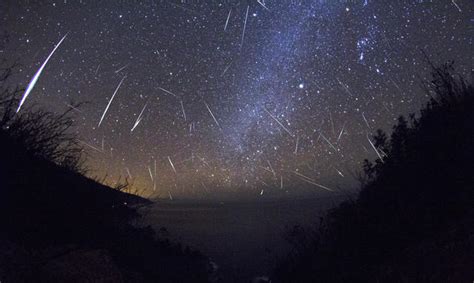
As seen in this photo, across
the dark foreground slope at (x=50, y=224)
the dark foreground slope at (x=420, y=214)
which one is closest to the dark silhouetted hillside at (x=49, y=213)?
the dark foreground slope at (x=50, y=224)

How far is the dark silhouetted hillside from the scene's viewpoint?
3766mm

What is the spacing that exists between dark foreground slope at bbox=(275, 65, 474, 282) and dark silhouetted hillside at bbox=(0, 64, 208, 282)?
3.84 meters

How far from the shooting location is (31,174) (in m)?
4.89

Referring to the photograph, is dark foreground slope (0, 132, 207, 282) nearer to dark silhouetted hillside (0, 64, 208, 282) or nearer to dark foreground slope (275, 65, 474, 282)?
dark silhouetted hillside (0, 64, 208, 282)

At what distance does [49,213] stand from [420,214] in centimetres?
563

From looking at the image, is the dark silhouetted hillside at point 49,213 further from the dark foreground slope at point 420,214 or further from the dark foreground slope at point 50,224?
the dark foreground slope at point 420,214

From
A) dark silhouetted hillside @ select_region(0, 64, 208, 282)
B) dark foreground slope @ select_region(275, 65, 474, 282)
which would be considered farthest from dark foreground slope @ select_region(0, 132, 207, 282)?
dark foreground slope @ select_region(275, 65, 474, 282)

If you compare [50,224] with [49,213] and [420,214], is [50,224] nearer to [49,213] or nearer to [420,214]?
[49,213]

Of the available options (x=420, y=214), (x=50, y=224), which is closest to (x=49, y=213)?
(x=50, y=224)

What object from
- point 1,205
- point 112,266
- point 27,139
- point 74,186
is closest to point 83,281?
point 112,266

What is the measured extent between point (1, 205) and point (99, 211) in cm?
183

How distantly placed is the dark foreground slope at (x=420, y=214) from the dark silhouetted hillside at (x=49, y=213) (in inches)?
151

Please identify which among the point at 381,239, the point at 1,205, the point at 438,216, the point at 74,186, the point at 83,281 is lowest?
the point at 83,281

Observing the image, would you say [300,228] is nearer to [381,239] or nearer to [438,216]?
[381,239]
